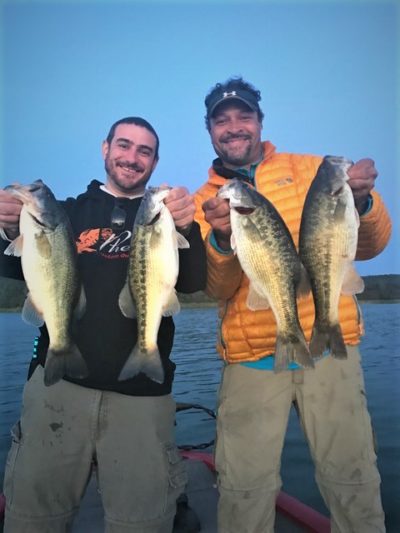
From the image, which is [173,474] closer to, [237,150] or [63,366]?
[63,366]

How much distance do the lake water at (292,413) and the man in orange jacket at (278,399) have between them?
428cm

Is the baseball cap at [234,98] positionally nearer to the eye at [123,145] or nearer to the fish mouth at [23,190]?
the eye at [123,145]

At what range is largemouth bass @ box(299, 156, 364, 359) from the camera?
11.6 feet

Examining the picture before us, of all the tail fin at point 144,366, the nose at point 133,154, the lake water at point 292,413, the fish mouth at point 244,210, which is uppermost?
the nose at point 133,154

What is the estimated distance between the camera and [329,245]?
3.63m

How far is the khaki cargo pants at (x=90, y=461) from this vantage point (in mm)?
3482

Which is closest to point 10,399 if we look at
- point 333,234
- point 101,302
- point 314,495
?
point 314,495

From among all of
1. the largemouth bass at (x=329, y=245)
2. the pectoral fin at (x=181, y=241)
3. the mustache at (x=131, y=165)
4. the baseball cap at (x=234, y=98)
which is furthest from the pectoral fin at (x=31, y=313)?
the baseball cap at (x=234, y=98)

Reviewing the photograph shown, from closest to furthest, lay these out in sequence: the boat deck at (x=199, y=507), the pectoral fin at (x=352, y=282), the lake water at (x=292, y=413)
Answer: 1. the pectoral fin at (x=352, y=282)
2. the boat deck at (x=199, y=507)
3. the lake water at (x=292, y=413)

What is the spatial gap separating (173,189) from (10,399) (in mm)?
15808

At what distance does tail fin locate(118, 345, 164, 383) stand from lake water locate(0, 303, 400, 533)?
19.1ft

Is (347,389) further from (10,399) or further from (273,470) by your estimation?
(10,399)

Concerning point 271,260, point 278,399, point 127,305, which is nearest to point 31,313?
point 127,305

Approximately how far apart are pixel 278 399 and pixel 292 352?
0.63 meters
